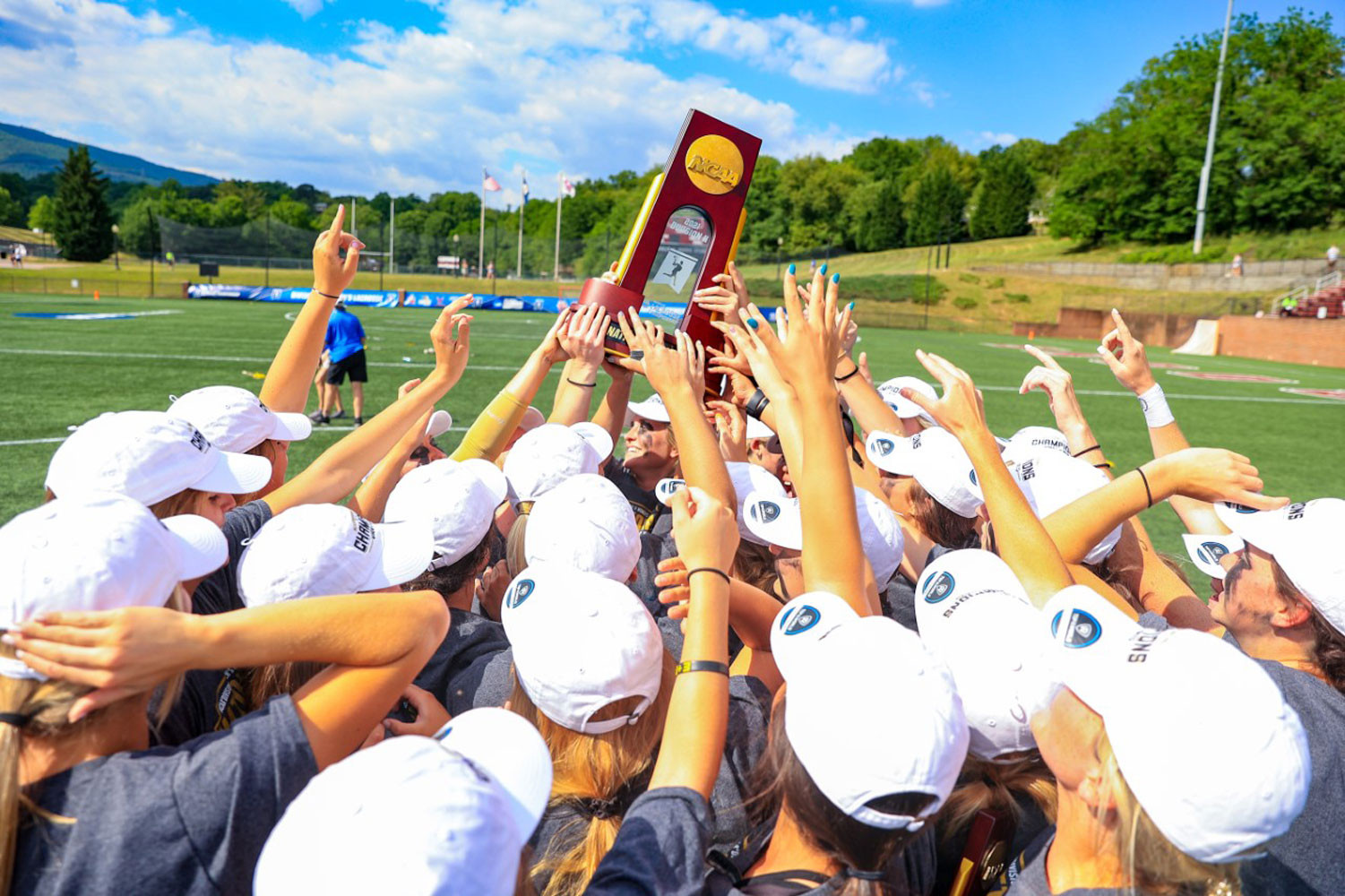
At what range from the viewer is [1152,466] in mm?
2559

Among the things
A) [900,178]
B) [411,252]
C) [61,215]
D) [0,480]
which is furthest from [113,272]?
[900,178]

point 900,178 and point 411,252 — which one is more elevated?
A: point 900,178

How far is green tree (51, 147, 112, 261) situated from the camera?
6900cm

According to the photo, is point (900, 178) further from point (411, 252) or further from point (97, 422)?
point (97, 422)

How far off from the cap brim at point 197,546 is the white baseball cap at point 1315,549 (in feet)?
8.24

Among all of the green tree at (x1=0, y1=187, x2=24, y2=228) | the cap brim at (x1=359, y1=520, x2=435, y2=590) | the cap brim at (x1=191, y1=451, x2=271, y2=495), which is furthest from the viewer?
the green tree at (x1=0, y1=187, x2=24, y2=228)

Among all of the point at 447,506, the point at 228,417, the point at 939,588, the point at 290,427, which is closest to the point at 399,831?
the point at 939,588

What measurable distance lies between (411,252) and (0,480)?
5689 cm

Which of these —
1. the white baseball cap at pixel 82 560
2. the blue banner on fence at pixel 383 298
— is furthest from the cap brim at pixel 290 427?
the blue banner on fence at pixel 383 298

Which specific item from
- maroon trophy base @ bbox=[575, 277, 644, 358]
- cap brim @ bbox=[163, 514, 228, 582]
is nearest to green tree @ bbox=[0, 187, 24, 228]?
maroon trophy base @ bbox=[575, 277, 644, 358]

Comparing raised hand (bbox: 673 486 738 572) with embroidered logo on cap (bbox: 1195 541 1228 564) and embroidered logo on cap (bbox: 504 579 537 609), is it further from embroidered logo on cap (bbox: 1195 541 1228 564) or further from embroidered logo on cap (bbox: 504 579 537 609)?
embroidered logo on cap (bbox: 1195 541 1228 564)

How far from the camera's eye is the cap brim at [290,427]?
3434 mm

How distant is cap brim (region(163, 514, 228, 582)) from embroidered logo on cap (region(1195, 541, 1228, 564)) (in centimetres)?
315

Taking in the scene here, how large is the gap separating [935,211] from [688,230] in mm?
83642
